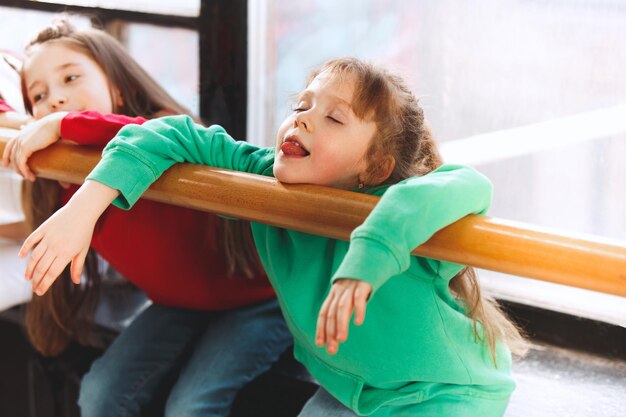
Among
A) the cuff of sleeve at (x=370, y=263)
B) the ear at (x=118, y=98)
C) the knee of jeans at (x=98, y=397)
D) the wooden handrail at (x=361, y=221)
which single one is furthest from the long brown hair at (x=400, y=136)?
the knee of jeans at (x=98, y=397)

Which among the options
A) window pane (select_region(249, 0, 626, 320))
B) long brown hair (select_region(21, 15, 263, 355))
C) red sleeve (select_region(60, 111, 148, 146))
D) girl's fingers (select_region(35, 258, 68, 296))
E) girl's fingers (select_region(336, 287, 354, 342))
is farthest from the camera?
long brown hair (select_region(21, 15, 263, 355))

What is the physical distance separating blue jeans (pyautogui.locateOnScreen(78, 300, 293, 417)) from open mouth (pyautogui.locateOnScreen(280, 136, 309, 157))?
457 millimetres

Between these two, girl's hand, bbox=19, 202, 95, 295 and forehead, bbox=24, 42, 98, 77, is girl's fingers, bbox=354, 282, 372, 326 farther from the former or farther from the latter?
forehead, bbox=24, 42, 98, 77

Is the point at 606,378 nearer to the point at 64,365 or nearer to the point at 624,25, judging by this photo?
the point at 624,25

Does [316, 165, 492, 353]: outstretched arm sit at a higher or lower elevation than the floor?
higher

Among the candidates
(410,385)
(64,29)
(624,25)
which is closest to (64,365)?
(64,29)

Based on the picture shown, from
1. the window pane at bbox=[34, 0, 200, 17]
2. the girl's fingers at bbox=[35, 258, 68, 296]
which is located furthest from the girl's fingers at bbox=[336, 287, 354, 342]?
the window pane at bbox=[34, 0, 200, 17]

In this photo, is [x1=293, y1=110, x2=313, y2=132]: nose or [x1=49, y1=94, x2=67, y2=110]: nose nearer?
[x1=293, y1=110, x2=313, y2=132]: nose

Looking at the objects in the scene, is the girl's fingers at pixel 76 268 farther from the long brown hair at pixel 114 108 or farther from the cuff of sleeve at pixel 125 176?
the long brown hair at pixel 114 108

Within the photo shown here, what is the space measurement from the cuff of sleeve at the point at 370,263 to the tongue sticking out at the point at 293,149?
228 mm

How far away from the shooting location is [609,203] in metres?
1.33

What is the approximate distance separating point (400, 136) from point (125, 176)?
0.35 meters

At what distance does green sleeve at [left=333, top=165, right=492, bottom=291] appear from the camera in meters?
0.81

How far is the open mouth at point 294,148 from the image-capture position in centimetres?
103
